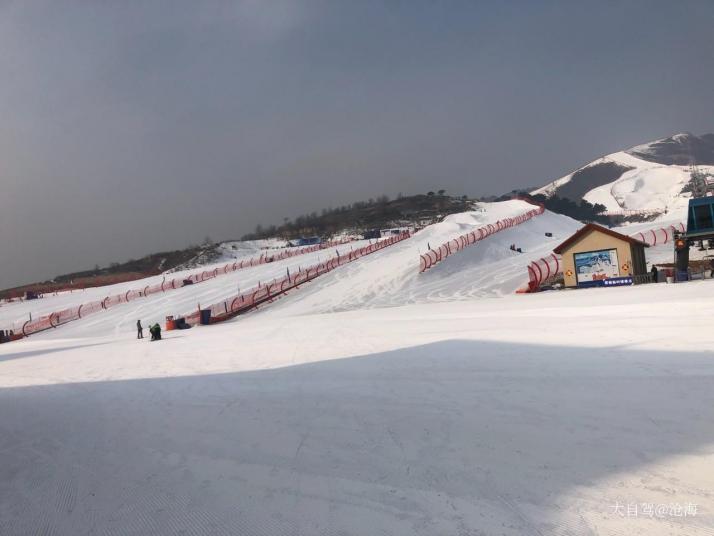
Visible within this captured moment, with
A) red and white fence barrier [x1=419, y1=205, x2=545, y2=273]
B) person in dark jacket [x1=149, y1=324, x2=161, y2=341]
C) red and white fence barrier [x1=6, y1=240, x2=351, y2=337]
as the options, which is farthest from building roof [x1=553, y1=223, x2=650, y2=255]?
red and white fence barrier [x1=6, y1=240, x2=351, y2=337]

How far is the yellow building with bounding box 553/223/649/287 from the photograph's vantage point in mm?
22156

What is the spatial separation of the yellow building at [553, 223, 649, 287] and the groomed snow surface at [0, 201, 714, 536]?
11057 millimetres

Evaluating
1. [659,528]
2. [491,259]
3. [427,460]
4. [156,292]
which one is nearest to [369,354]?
[427,460]

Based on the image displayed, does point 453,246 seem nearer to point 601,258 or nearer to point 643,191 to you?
point 601,258

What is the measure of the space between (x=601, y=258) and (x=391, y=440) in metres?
→ 21.0

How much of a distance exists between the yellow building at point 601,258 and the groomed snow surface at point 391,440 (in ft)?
36.3

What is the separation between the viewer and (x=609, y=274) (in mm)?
22547

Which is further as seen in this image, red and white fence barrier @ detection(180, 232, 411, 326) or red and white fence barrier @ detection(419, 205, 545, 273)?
red and white fence barrier @ detection(419, 205, 545, 273)

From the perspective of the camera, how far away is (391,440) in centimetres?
501

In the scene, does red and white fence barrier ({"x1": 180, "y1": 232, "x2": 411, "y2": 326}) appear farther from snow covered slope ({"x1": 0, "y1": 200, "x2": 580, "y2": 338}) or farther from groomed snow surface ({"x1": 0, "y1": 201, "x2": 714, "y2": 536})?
groomed snow surface ({"x1": 0, "y1": 201, "x2": 714, "y2": 536})

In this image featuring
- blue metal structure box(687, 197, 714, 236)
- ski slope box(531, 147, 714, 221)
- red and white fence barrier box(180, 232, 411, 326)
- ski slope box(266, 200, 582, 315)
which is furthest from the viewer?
ski slope box(531, 147, 714, 221)

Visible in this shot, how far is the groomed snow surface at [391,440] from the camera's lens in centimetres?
359

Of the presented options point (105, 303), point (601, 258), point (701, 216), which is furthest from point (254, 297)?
point (701, 216)

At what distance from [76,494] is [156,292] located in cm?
3823
